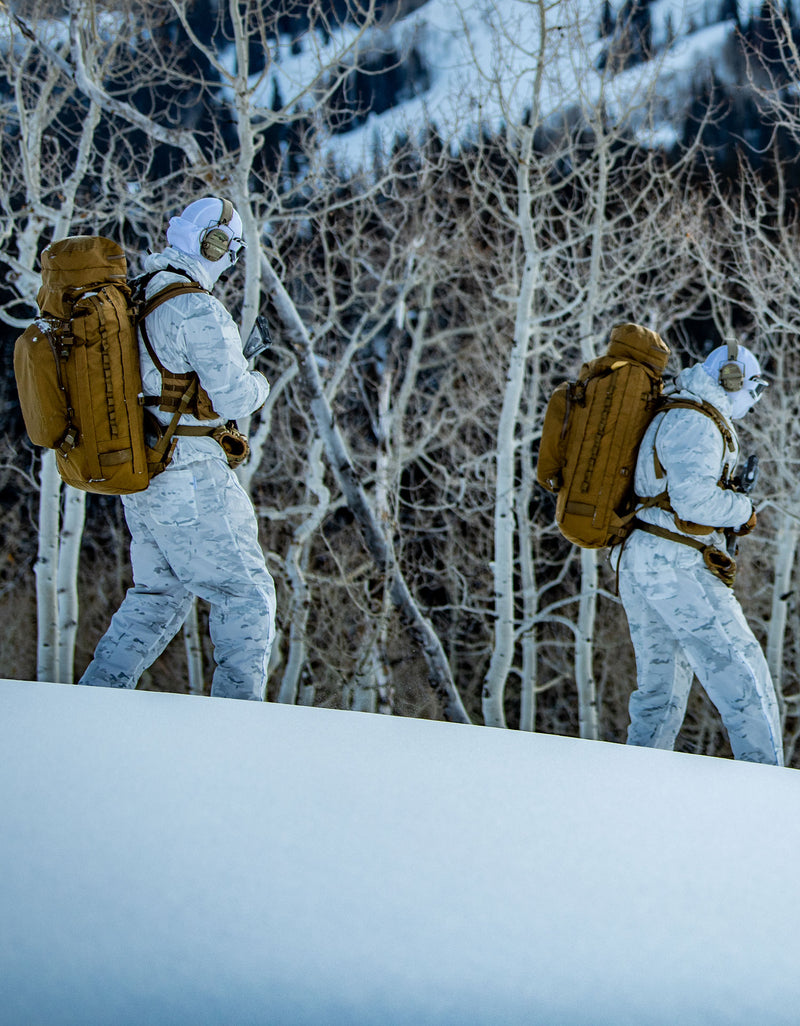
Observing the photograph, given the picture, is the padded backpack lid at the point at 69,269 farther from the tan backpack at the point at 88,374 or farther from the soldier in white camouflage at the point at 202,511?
the soldier in white camouflage at the point at 202,511

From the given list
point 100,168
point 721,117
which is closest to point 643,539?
point 721,117

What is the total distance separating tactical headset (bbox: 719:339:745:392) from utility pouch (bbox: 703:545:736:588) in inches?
21.4

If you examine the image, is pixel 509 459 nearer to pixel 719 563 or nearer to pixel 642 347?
pixel 642 347

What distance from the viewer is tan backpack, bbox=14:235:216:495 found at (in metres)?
2.60

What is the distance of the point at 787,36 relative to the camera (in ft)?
20.7

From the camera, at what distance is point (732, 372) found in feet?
10.1

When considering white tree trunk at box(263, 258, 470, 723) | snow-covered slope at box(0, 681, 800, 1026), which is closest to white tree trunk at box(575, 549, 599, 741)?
white tree trunk at box(263, 258, 470, 723)

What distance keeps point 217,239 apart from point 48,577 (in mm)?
5305

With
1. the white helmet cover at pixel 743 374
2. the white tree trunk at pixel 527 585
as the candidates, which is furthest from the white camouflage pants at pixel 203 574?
the white tree trunk at pixel 527 585

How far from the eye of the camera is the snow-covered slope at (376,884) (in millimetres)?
1154

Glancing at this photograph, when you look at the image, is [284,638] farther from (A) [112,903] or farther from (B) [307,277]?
(A) [112,903]

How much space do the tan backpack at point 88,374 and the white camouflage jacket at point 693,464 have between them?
1507mm

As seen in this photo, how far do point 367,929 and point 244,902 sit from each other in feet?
0.60


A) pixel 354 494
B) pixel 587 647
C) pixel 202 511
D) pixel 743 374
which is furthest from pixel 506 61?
pixel 202 511
